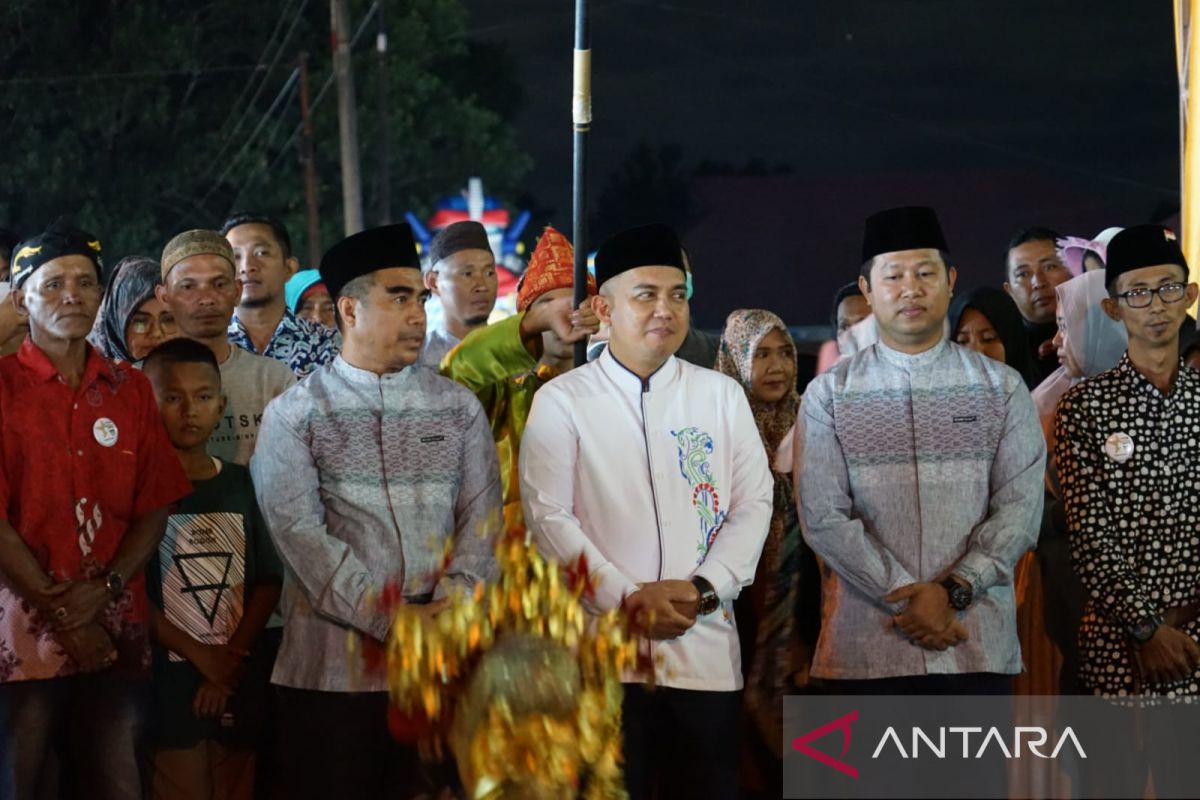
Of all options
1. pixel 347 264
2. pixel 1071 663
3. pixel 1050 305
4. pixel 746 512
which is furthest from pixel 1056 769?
pixel 347 264

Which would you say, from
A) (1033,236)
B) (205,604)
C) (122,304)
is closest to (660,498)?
(205,604)

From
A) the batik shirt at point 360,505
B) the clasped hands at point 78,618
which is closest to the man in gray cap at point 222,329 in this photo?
the batik shirt at point 360,505

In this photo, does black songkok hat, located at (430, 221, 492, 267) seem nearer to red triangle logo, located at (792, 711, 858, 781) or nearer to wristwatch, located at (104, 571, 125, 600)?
wristwatch, located at (104, 571, 125, 600)

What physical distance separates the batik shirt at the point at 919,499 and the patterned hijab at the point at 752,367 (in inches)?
42.8

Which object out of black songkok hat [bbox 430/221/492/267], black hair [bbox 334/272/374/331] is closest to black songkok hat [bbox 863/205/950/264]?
black hair [bbox 334/272/374/331]

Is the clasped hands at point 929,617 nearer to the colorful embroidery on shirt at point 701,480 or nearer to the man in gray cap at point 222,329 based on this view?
the colorful embroidery on shirt at point 701,480

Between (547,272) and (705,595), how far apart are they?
5.66 feet

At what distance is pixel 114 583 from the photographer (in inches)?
193

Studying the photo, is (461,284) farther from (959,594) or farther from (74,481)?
(959,594)

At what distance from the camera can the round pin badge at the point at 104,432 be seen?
500 cm

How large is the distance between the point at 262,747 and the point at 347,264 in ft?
5.36

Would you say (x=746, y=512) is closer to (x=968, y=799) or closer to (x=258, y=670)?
(x=968, y=799)

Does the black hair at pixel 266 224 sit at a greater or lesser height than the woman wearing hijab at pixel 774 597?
greater

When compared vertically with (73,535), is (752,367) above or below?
above
